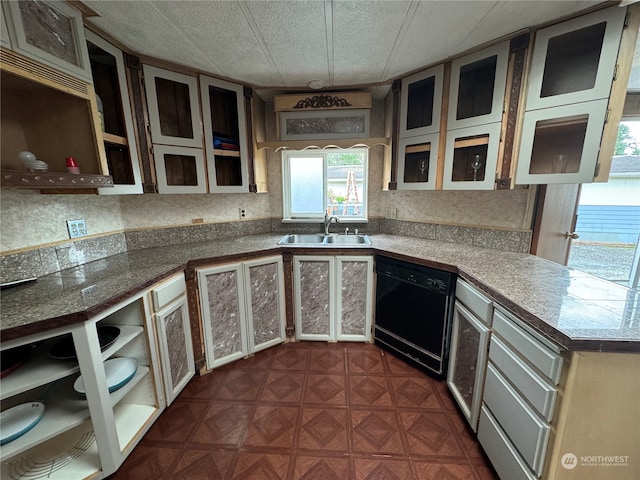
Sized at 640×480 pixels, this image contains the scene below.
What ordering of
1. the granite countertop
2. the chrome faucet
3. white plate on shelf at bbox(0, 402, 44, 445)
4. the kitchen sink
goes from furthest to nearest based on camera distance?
the chrome faucet
the kitchen sink
white plate on shelf at bbox(0, 402, 44, 445)
the granite countertop

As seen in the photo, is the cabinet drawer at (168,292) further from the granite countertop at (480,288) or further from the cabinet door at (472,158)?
the cabinet door at (472,158)

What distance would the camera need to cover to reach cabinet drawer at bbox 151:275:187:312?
4.87ft

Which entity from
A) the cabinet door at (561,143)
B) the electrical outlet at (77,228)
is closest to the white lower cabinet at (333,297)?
the cabinet door at (561,143)

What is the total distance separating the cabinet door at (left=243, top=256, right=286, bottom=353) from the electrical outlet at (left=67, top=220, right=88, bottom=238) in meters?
1.07

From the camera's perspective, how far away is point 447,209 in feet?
7.43

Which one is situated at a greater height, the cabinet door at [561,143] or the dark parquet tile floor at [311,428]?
the cabinet door at [561,143]

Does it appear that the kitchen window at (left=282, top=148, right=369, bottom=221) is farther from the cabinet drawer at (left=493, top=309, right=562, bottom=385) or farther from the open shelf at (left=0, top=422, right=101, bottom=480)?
the open shelf at (left=0, top=422, right=101, bottom=480)

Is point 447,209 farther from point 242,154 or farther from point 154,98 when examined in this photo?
point 154,98

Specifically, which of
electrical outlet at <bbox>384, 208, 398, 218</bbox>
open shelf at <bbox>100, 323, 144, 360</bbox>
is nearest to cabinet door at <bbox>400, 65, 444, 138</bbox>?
electrical outlet at <bbox>384, 208, 398, 218</bbox>

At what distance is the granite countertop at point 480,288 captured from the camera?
35.7 inches

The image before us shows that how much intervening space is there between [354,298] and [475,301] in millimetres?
1017

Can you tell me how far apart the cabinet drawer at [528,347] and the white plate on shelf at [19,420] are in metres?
2.10

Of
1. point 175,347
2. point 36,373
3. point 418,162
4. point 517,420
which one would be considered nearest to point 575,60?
point 418,162

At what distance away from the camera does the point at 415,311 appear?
6.27 ft
